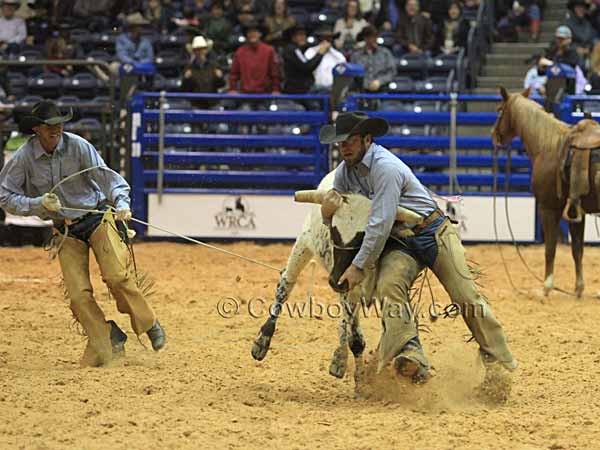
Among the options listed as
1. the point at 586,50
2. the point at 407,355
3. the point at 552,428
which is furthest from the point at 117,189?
the point at 586,50

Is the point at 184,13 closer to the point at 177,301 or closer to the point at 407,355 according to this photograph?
the point at 177,301

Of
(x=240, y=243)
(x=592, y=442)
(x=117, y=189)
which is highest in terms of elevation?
(x=117, y=189)

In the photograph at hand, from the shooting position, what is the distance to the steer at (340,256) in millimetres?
5965

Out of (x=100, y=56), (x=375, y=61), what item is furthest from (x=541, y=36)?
(x=100, y=56)

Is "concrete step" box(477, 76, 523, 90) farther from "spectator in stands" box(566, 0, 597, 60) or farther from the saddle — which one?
the saddle

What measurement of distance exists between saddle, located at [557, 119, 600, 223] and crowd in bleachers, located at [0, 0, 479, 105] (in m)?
4.23

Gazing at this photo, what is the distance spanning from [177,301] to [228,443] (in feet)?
15.1

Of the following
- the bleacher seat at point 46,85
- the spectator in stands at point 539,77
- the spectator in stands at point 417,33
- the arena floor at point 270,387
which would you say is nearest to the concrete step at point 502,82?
the spectator in stands at point 417,33

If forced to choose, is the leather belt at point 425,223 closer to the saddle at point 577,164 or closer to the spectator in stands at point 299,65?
the saddle at point 577,164

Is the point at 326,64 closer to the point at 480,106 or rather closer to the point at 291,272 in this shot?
the point at 480,106

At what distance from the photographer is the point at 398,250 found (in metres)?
5.93

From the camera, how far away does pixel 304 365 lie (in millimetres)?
7012

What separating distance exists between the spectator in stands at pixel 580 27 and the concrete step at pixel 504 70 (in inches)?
41.4

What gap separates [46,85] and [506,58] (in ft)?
23.1
